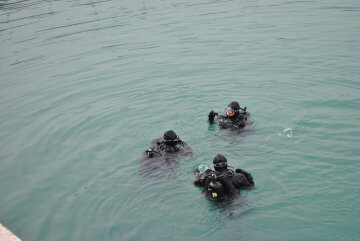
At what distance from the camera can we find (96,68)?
20.0m

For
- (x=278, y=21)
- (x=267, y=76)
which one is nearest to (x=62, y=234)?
(x=267, y=76)

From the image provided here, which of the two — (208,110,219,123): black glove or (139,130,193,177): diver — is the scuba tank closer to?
(139,130,193,177): diver

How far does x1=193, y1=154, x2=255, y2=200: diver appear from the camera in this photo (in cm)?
852

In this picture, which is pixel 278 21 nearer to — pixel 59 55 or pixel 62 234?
pixel 59 55

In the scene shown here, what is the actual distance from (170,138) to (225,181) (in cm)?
233

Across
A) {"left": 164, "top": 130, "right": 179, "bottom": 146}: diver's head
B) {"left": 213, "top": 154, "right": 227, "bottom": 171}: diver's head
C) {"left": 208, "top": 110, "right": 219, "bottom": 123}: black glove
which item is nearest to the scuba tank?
{"left": 213, "top": 154, "right": 227, "bottom": 171}: diver's head

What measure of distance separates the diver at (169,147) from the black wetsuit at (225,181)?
4.78ft

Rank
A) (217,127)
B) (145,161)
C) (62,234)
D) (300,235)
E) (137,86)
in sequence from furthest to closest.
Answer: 1. (137,86)
2. (217,127)
3. (145,161)
4. (62,234)
5. (300,235)

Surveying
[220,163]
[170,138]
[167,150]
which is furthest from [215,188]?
[167,150]

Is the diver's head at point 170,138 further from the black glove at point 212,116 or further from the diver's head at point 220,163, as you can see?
the black glove at point 212,116

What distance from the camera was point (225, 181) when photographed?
8.59m

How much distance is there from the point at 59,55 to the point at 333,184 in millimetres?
17215

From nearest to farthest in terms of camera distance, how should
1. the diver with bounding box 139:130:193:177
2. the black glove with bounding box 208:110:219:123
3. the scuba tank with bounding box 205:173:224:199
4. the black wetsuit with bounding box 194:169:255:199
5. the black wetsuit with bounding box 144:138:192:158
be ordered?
the scuba tank with bounding box 205:173:224:199 → the black wetsuit with bounding box 194:169:255:199 → the diver with bounding box 139:130:193:177 → the black wetsuit with bounding box 144:138:192:158 → the black glove with bounding box 208:110:219:123

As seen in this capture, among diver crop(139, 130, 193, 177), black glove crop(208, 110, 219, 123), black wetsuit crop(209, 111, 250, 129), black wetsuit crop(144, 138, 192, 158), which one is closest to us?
diver crop(139, 130, 193, 177)
